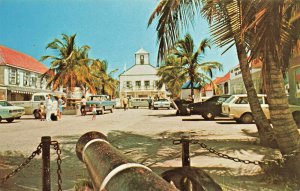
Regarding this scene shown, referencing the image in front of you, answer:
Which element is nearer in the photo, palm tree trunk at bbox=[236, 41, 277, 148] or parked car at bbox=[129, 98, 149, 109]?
palm tree trunk at bbox=[236, 41, 277, 148]

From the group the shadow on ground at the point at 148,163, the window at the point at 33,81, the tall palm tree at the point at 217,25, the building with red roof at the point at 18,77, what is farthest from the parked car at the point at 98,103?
the tall palm tree at the point at 217,25

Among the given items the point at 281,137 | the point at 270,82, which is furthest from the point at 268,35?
the point at 281,137

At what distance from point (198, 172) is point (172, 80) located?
31.3 meters

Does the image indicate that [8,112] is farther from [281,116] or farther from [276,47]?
[276,47]

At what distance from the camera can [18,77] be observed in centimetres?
2814

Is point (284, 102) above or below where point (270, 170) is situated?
above

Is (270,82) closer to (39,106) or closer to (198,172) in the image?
(198,172)

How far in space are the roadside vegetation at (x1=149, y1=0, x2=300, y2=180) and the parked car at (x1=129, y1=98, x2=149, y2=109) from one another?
99.5 feet

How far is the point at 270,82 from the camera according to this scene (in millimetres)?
4121

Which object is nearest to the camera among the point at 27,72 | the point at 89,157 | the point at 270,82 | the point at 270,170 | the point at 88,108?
the point at 89,157

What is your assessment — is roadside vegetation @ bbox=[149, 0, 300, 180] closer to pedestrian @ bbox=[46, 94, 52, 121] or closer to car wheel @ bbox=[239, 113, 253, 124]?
car wheel @ bbox=[239, 113, 253, 124]

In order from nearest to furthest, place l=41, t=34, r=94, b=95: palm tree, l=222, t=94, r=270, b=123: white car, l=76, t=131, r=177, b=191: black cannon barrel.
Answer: l=76, t=131, r=177, b=191: black cannon barrel, l=222, t=94, r=270, b=123: white car, l=41, t=34, r=94, b=95: palm tree

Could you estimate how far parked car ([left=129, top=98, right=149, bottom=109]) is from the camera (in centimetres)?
3694

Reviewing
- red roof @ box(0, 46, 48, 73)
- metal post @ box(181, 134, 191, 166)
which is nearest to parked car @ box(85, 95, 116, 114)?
red roof @ box(0, 46, 48, 73)
